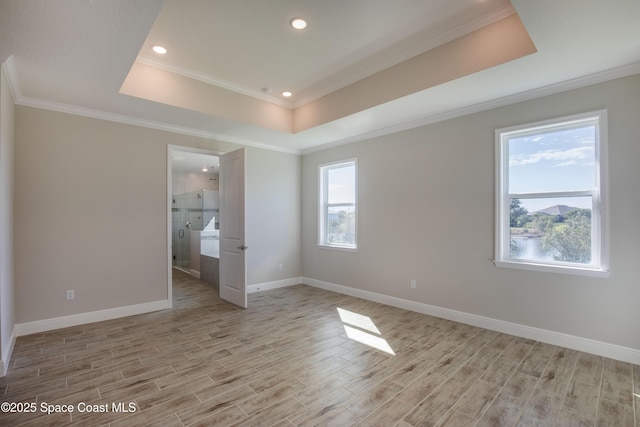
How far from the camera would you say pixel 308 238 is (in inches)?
238

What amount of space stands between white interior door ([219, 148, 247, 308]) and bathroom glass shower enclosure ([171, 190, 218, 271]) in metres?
3.08

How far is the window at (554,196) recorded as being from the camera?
297 centimetres

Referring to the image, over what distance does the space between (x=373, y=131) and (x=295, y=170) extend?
6.37 feet

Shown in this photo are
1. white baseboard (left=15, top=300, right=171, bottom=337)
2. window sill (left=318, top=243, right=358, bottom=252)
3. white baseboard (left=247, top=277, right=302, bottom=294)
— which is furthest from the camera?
white baseboard (left=247, top=277, right=302, bottom=294)

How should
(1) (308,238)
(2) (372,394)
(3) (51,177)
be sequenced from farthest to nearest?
(1) (308,238) < (3) (51,177) < (2) (372,394)

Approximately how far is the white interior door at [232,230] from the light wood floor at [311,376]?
83cm

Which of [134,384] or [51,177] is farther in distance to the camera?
[51,177]

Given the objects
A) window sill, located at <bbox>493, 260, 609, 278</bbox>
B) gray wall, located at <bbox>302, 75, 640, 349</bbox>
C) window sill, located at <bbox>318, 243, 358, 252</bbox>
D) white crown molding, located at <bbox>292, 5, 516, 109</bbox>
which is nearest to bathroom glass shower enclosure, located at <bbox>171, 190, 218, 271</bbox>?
window sill, located at <bbox>318, 243, 358, 252</bbox>

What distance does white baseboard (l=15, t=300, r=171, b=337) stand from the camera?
11.2 ft

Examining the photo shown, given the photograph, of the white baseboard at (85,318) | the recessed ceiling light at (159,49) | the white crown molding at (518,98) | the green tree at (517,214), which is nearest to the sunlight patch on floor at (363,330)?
the green tree at (517,214)

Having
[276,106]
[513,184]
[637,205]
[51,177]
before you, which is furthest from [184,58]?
[637,205]

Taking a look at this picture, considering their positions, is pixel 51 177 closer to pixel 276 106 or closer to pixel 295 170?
pixel 276 106

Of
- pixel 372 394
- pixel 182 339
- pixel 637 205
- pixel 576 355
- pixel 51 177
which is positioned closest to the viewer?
pixel 372 394

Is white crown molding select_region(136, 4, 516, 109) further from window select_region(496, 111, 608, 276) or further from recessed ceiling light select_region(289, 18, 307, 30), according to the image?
window select_region(496, 111, 608, 276)
